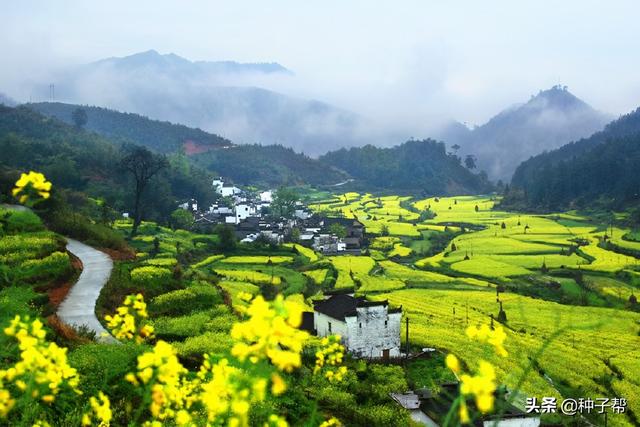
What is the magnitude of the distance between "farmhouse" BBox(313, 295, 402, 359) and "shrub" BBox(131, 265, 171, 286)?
6401mm

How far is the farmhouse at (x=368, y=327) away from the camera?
811 inches

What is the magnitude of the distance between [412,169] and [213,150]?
4490cm

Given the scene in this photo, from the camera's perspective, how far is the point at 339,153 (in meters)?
151

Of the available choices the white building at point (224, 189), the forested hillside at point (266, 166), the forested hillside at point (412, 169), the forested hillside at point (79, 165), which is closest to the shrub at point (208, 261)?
the forested hillside at point (79, 165)

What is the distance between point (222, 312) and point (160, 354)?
13.9 meters

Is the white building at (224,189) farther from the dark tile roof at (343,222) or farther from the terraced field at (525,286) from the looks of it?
the dark tile roof at (343,222)

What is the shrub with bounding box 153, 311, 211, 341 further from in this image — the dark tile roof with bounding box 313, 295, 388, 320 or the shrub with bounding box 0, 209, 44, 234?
the shrub with bounding box 0, 209, 44, 234

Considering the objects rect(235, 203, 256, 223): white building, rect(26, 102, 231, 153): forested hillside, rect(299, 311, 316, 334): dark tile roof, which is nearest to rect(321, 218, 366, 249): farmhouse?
rect(235, 203, 256, 223): white building

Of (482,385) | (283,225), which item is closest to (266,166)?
(283,225)

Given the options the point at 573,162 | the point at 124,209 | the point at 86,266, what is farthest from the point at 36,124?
the point at 573,162

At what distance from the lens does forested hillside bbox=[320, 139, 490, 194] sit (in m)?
129

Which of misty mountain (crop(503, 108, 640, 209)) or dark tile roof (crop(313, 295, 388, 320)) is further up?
misty mountain (crop(503, 108, 640, 209))

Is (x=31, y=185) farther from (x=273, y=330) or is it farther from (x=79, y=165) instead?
(x=79, y=165)

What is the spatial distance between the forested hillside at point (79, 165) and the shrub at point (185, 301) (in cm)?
1153
